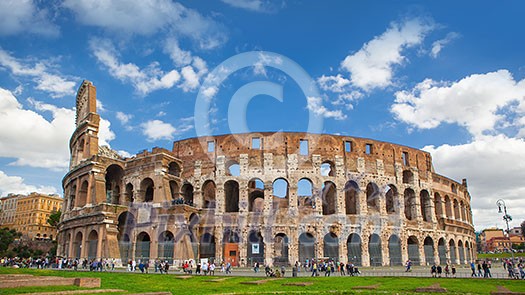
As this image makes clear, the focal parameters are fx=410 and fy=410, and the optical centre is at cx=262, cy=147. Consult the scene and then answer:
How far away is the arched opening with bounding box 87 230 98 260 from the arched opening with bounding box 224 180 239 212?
11284mm

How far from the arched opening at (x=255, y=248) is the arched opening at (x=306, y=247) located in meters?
3.22

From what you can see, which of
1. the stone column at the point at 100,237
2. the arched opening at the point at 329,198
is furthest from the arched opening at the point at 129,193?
the arched opening at the point at 329,198

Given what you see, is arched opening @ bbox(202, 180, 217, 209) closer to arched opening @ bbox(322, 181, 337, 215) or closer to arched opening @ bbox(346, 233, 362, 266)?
arched opening @ bbox(322, 181, 337, 215)

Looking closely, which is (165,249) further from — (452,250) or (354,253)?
(452,250)

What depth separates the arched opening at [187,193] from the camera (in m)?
37.5

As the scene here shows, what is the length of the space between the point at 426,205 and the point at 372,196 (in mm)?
A: 6359

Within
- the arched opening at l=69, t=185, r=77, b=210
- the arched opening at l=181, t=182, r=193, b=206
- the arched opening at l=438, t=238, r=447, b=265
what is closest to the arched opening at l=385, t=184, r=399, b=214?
the arched opening at l=438, t=238, r=447, b=265

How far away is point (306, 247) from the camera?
33688 mm

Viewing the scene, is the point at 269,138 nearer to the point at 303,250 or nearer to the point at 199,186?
the point at 199,186

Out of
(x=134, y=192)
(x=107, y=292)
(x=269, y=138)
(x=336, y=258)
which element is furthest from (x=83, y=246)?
(x=107, y=292)

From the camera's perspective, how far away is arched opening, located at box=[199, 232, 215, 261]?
3400cm

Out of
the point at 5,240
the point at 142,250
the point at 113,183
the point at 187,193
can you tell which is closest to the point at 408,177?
the point at 187,193

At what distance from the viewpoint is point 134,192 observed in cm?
3709

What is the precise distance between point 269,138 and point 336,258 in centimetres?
1157
